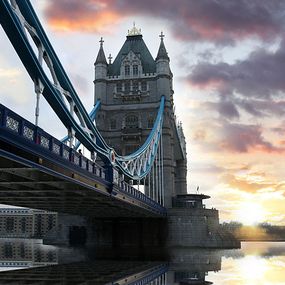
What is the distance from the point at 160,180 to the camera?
72.8 meters

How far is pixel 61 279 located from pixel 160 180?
49.2 meters

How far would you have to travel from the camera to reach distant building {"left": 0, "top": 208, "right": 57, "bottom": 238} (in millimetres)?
149000

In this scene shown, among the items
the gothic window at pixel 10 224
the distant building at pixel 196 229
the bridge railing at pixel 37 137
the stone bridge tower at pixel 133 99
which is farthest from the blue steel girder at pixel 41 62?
the gothic window at pixel 10 224

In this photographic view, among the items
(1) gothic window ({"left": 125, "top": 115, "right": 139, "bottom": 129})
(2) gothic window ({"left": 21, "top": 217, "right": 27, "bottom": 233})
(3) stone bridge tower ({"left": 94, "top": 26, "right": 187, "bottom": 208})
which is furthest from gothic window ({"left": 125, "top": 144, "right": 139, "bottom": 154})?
(2) gothic window ({"left": 21, "top": 217, "right": 27, "bottom": 233})

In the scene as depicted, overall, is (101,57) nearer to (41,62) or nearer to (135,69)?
(135,69)

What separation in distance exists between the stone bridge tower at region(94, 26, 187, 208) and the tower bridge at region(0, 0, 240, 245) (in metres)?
0.18

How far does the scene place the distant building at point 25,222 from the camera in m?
149

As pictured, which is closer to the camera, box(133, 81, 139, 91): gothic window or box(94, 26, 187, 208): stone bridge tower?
box(94, 26, 187, 208): stone bridge tower

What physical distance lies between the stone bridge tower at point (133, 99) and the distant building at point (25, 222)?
76.8 m

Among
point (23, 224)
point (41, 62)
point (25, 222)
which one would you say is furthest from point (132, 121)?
point (23, 224)

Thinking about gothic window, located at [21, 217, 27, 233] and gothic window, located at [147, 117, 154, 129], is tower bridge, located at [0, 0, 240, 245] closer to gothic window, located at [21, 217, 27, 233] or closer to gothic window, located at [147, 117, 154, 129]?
gothic window, located at [147, 117, 154, 129]

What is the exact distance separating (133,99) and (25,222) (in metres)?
93.8

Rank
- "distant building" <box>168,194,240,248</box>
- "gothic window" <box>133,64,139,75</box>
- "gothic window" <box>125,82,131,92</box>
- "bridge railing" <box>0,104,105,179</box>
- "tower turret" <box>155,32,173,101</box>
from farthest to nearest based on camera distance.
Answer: "gothic window" <box>133,64,139,75</box> < "gothic window" <box>125,82,131,92</box> < "tower turret" <box>155,32,173,101</box> < "distant building" <box>168,194,240,248</box> < "bridge railing" <box>0,104,105,179</box>

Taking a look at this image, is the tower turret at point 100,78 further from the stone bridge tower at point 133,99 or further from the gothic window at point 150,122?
the gothic window at point 150,122
